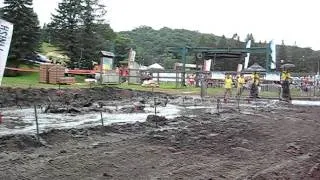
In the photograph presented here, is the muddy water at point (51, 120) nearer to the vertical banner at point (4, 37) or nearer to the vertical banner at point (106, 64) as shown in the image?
the vertical banner at point (4, 37)

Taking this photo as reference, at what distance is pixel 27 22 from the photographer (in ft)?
171

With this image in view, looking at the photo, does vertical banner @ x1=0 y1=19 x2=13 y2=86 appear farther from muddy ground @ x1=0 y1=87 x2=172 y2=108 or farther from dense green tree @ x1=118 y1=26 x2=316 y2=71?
dense green tree @ x1=118 y1=26 x2=316 y2=71

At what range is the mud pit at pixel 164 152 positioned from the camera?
8461 mm

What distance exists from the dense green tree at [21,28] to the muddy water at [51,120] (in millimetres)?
33190

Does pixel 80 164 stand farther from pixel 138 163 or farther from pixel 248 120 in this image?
pixel 248 120

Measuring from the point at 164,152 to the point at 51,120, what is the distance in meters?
6.11

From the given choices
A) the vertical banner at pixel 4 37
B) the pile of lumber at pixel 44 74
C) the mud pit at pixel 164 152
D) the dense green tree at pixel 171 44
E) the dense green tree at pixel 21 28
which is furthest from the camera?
the dense green tree at pixel 171 44

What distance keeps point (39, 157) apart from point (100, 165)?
1.30 m

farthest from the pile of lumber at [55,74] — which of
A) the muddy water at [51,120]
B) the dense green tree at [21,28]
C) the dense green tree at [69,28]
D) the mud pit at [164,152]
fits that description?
the mud pit at [164,152]

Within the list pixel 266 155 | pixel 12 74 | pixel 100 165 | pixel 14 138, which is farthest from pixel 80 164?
pixel 12 74

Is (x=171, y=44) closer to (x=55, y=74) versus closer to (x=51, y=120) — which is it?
(x=55, y=74)

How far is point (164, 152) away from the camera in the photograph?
1042 cm

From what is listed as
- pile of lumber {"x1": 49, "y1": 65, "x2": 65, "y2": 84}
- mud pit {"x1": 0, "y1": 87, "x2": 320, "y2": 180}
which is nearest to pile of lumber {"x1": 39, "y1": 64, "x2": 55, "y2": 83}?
pile of lumber {"x1": 49, "y1": 65, "x2": 65, "y2": 84}

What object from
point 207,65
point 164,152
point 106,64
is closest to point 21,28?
point 106,64
